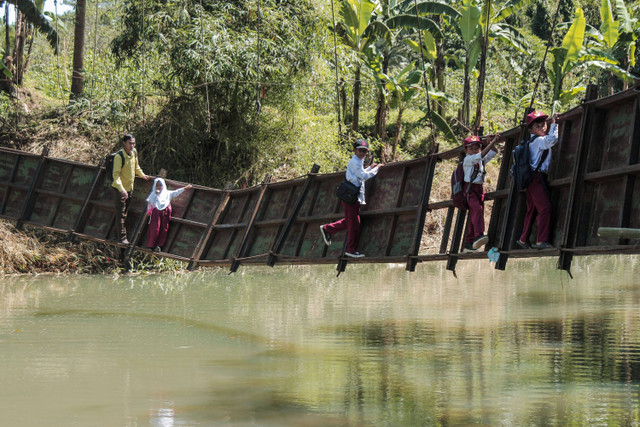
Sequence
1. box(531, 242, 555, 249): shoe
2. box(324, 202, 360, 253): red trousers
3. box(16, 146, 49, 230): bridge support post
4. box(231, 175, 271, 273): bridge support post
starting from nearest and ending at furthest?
1. box(531, 242, 555, 249): shoe
2. box(324, 202, 360, 253): red trousers
3. box(231, 175, 271, 273): bridge support post
4. box(16, 146, 49, 230): bridge support post

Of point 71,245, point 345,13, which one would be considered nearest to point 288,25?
point 345,13

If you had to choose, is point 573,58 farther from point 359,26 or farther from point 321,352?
point 321,352

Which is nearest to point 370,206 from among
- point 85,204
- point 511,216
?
point 511,216

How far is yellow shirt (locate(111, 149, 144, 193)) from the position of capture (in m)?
12.6

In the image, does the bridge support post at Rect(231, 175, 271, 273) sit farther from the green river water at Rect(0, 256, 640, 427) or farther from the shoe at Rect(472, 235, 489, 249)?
the shoe at Rect(472, 235, 489, 249)

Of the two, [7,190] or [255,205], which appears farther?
[7,190]

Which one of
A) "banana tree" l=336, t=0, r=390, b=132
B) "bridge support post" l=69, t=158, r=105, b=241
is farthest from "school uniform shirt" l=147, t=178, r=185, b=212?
"banana tree" l=336, t=0, r=390, b=132

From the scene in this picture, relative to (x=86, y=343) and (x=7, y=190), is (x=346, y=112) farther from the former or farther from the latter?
(x=86, y=343)

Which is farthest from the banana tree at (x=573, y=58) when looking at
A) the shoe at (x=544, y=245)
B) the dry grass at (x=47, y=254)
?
the shoe at (x=544, y=245)

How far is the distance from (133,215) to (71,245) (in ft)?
18.2

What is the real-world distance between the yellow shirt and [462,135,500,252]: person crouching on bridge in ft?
20.1

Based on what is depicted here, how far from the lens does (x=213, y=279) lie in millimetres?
16984

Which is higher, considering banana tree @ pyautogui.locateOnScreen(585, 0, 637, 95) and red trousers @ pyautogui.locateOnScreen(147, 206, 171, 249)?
banana tree @ pyautogui.locateOnScreen(585, 0, 637, 95)

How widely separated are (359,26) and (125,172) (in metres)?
9.97
